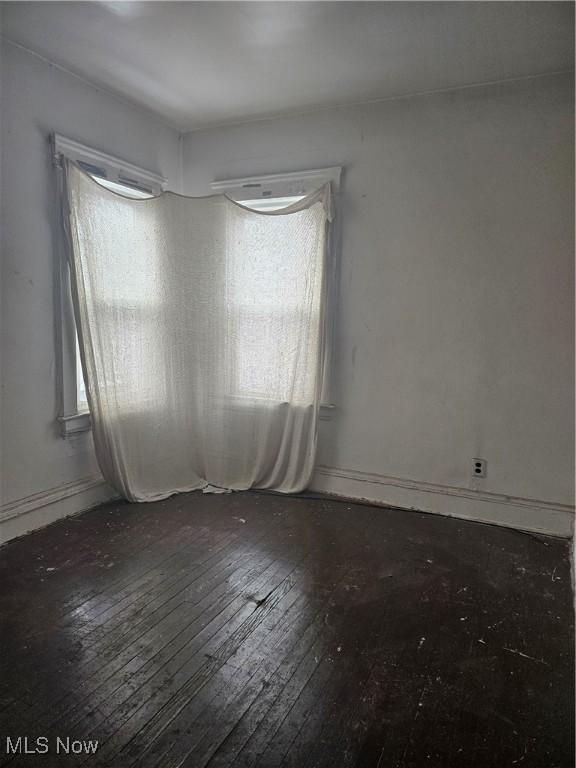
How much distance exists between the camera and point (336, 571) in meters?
2.48

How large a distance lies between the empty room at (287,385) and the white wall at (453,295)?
0.02 metres

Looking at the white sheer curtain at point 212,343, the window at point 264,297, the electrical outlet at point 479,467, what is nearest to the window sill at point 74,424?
the white sheer curtain at point 212,343

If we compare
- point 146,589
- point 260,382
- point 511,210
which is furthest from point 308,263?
point 146,589

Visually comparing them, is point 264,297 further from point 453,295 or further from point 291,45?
point 291,45

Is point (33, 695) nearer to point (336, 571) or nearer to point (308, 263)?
point (336, 571)

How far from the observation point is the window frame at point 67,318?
2.88 metres

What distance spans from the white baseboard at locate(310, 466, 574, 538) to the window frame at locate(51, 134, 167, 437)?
1.60m

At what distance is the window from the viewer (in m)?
3.40

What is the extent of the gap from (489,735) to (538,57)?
293cm

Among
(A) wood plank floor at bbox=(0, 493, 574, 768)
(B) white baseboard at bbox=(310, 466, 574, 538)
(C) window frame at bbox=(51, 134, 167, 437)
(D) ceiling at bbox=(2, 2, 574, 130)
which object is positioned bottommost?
(A) wood plank floor at bbox=(0, 493, 574, 768)

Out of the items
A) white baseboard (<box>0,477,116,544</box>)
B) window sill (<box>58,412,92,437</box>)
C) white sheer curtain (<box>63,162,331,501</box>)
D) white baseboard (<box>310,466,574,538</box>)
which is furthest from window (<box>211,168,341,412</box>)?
white baseboard (<box>0,477,116,544</box>)

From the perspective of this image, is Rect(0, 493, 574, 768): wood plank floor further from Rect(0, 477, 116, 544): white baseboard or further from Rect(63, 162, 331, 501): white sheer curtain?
Rect(63, 162, 331, 501): white sheer curtain

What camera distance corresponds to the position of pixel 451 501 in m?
3.19

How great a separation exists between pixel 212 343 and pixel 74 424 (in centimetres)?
101
